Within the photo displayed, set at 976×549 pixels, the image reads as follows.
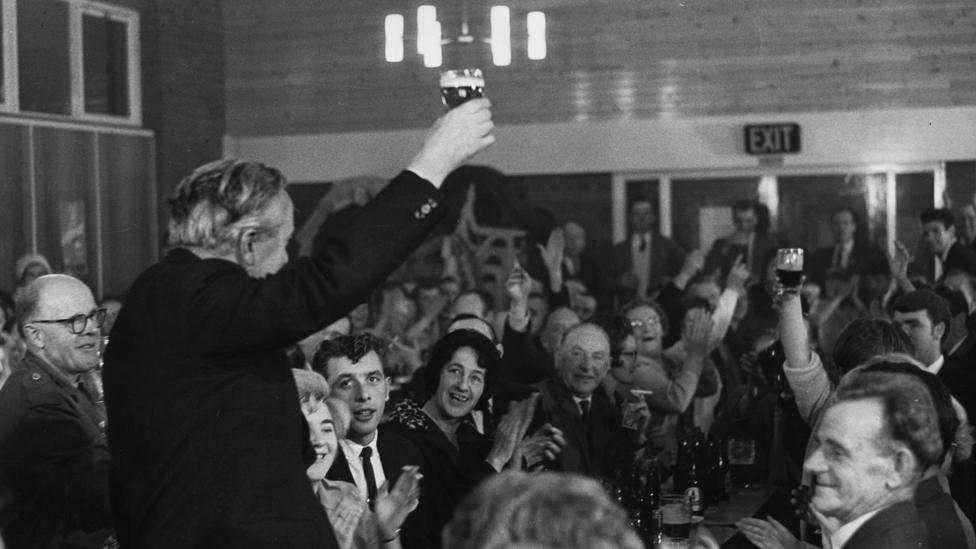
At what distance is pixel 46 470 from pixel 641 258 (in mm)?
8027

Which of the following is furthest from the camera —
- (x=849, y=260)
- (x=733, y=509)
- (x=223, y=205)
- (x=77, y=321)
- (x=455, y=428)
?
(x=849, y=260)

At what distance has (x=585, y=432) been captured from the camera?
541cm

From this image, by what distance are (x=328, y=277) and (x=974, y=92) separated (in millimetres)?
9664

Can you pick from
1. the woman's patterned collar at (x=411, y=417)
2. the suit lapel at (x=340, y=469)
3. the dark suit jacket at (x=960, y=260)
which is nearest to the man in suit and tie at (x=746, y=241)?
the dark suit jacket at (x=960, y=260)

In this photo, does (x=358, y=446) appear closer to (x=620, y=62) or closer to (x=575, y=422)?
(x=575, y=422)

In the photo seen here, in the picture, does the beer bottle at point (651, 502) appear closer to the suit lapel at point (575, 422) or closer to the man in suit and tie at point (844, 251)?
the suit lapel at point (575, 422)

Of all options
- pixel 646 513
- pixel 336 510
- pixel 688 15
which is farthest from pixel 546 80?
pixel 336 510

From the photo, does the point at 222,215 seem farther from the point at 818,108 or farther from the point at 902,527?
the point at 818,108

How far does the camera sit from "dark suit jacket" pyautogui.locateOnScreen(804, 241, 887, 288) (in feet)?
35.6

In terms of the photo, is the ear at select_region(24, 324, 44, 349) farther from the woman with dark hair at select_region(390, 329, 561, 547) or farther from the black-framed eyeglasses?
the woman with dark hair at select_region(390, 329, 561, 547)

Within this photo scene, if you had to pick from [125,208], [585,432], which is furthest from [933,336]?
[125,208]

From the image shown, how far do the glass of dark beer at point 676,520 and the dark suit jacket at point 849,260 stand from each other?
6.60 meters

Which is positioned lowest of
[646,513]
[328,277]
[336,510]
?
[646,513]

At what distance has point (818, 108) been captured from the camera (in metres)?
11.1
